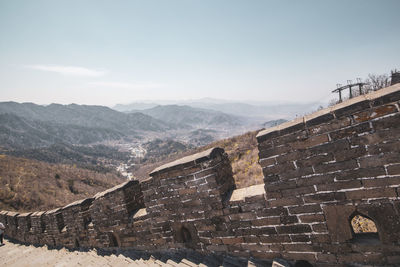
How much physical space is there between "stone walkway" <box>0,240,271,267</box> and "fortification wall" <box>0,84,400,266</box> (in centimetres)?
14

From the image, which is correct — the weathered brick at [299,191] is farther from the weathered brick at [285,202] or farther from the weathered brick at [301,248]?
the weathered brick at [301,248]

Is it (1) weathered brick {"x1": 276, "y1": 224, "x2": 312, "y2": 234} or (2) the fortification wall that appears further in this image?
(1) weathered brick {"x1": 276, "y1": 224, "x2": 312, "y2": 234}

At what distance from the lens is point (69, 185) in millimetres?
20766

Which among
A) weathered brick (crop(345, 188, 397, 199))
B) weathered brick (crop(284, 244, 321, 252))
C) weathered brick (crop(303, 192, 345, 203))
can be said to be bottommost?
weathered brick (crop(284, 244, 321, 252))

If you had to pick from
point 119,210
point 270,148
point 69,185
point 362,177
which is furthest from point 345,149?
point 69,185

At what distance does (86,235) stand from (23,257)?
105 inches

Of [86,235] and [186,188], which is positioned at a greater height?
[186,188]

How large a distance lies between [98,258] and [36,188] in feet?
51.2

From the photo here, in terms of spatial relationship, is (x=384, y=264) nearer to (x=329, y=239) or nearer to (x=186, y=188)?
(x=329, y=239)

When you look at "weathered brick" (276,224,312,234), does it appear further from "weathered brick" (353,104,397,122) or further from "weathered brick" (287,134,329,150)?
"weathered brick" (353,104,397,122)

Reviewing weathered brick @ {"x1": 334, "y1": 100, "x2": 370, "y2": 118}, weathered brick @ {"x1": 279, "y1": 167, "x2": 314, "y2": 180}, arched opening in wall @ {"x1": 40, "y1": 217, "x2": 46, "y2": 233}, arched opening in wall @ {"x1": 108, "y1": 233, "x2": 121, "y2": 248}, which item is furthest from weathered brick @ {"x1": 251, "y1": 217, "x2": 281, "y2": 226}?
arched opening in wall @ {"x1": 40, "y1": 217, "x2": 46, "y2": 233}

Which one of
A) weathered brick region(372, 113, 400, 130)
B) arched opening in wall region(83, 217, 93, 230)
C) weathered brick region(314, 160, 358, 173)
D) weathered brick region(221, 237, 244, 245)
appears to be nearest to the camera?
weathered brick region(372, 113, 400, 130)

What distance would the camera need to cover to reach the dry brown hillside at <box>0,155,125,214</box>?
1345 cm

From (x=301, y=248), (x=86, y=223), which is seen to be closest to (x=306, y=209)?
(x=301, y=248)
